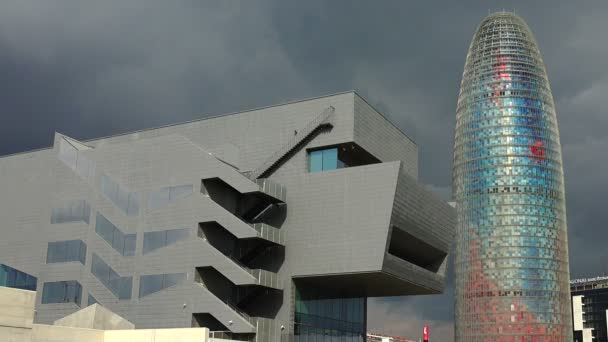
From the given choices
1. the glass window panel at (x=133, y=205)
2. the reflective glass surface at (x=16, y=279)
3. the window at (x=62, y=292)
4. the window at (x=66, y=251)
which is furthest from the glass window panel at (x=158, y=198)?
the reflective glass surface at (x=16, y=279)

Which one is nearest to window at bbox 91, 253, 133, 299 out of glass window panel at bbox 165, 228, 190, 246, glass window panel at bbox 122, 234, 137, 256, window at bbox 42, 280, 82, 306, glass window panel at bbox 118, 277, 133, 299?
glass window panel at bbox 118, 277, 133, 299

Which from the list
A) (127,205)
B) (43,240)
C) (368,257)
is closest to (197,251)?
(127,205)

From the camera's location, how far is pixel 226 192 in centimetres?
7888

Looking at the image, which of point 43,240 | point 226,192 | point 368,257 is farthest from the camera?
point 43,240

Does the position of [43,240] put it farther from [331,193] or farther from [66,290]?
[331,193]

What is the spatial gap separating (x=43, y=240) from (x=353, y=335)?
37.9 metres

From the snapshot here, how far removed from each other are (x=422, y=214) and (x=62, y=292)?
4052cm

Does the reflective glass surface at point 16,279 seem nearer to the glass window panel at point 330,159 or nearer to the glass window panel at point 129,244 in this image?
the glass window panel at point 129,244

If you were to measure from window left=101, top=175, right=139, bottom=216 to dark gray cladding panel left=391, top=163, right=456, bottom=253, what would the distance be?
1105 inches

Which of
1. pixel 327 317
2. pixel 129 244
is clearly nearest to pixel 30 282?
pixel 129 244

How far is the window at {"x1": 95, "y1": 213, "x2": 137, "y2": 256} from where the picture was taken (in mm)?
79812

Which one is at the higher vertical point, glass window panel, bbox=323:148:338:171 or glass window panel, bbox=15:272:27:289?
glass window panel, bbox=323:148:338:171

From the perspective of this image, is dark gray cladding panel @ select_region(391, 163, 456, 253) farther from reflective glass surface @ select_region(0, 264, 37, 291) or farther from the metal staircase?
reflective glass surface @ select_region(0, 264, 37, 291)

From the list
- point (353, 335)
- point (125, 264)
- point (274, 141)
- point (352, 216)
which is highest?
point (274, 141)
